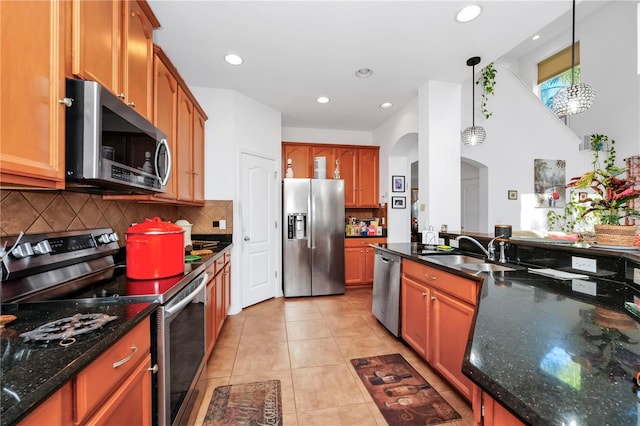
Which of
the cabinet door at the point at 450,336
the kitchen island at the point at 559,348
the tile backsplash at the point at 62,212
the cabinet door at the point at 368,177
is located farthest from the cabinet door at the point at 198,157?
the kitchen island at the point at 559,348

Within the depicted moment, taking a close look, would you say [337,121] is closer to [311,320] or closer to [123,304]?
[311,320]

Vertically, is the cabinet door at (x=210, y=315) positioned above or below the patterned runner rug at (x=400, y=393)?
above

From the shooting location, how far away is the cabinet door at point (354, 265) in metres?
4.39

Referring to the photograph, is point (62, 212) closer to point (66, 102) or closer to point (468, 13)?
point (66, 102)

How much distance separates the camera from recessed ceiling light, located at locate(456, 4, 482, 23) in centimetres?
192

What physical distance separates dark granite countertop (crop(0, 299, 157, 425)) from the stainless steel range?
2.3 inches

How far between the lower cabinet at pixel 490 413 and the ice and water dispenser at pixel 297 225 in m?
3.35

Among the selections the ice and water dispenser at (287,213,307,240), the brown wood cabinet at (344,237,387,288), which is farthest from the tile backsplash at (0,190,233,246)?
the brown wood cabinet at (344,237,387,288)

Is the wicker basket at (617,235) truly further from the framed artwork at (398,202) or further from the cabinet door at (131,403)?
the framed artwork at (398,202)

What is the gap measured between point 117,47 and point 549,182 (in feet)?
19.8

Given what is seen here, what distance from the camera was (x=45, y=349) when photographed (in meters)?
0.73

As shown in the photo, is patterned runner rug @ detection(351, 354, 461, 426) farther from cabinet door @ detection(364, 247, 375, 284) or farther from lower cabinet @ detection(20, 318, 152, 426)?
cabinet door @ detection(364, 247, 375, 284)

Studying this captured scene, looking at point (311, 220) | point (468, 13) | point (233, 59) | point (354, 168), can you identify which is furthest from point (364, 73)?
point (311, 220)

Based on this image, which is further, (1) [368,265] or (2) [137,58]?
(1) [368,265]
